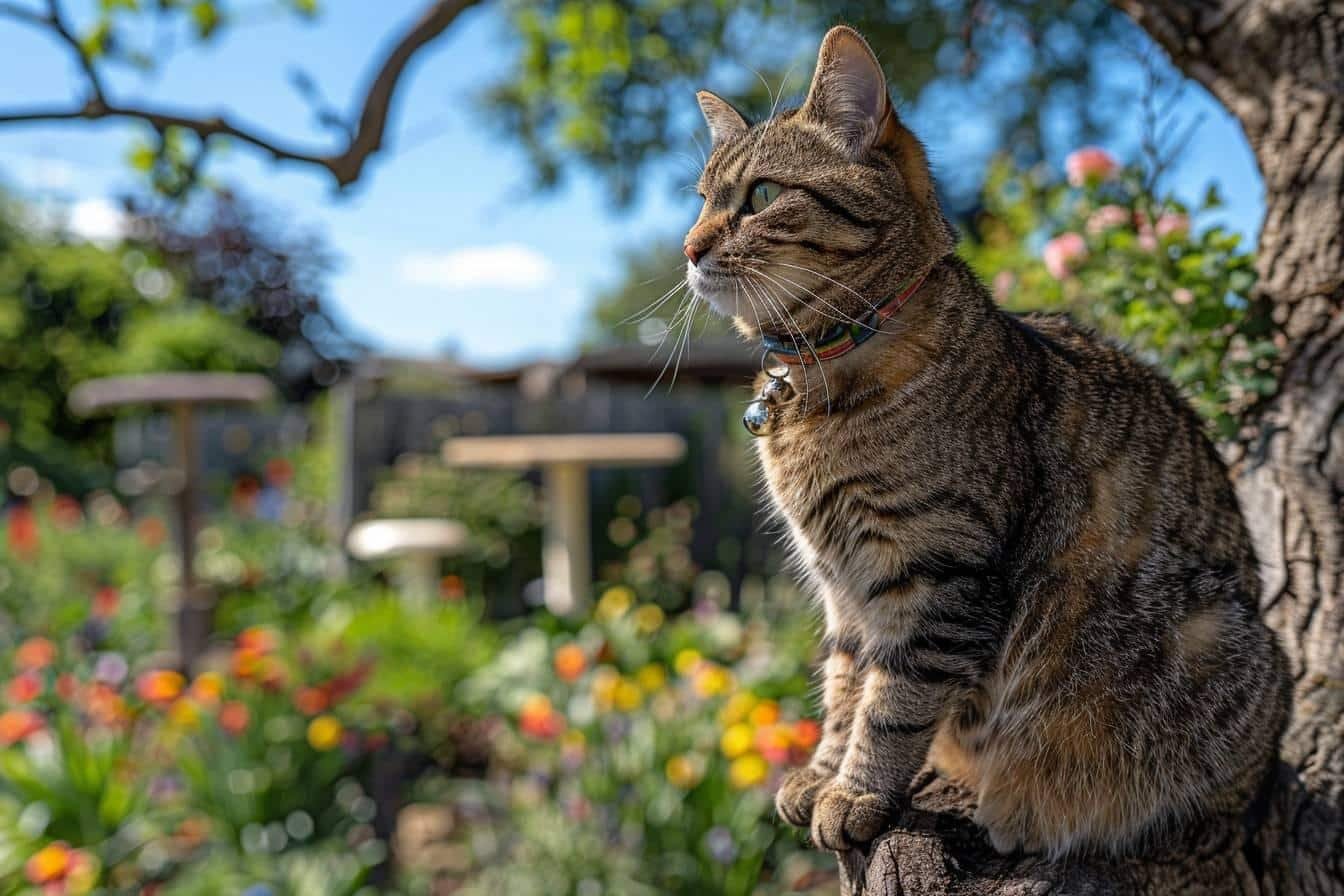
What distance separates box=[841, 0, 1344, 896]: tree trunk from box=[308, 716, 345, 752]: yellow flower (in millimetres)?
2869

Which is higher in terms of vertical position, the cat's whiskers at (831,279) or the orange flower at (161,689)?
the cat's whiskers at (831,279)

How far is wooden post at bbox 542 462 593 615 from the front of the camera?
678 centimetres

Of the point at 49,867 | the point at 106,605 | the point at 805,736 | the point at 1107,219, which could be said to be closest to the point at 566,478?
the point at 106,605

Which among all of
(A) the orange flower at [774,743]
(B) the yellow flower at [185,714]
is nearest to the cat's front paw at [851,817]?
(A) the orange flower at [774,743]

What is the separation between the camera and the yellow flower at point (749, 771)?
11.0ft

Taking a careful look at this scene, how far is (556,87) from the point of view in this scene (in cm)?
570

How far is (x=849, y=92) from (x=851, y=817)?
1094 mm

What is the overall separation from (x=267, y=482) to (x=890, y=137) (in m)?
9.78

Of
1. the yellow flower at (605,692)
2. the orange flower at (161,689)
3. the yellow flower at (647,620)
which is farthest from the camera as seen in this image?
the yellow flower at (647,620)

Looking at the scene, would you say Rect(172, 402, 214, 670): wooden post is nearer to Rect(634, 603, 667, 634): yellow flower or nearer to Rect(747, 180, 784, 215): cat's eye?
Rect(634, 603, 667, 634): yellow flower

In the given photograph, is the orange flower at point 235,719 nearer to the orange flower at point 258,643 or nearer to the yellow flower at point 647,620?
the orange flower at point 258,643

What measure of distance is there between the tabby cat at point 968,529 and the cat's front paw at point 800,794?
0.01m

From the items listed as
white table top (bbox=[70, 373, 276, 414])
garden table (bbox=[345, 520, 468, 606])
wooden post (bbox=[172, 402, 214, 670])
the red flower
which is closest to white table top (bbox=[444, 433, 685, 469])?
garden table (bbox=[345, 520, 468, 606])

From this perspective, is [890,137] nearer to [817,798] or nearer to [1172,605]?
[1172,605]
